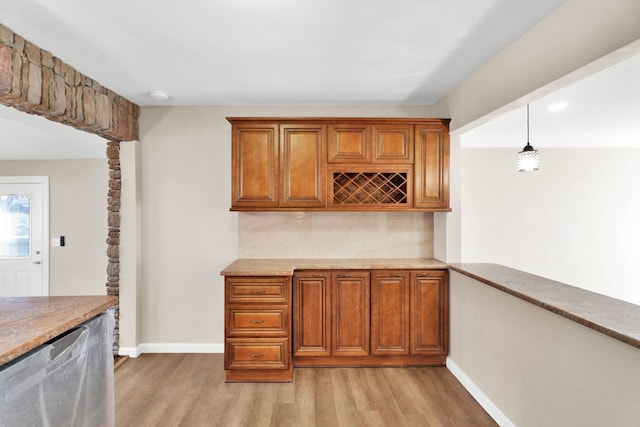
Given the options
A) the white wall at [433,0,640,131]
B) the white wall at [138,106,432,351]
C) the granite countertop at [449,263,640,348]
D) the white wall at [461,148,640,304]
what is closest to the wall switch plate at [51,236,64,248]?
the white wall at [138,106,432,351]

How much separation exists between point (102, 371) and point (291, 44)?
225 centimetres

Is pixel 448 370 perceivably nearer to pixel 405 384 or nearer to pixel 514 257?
pixel 405 384

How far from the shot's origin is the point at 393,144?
3152 millimetres

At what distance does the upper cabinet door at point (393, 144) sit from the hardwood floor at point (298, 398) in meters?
1.96

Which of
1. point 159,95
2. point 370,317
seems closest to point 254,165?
point 159,95

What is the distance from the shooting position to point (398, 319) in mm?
3043

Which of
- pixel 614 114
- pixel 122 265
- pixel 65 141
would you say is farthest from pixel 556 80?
pixel 65 141

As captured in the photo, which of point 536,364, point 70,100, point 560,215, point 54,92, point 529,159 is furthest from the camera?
point 560,215

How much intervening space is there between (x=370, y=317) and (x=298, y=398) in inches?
36.2

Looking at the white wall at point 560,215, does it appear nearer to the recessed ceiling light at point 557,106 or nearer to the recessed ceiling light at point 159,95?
the recessed ceiling light at point 557,106

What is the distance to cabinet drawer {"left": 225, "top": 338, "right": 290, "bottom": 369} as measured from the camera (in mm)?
2785

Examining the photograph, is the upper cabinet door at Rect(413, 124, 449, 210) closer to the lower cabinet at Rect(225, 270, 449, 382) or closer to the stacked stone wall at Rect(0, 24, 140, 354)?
the lower cabinet at Rect(225, 270, 449, 382)

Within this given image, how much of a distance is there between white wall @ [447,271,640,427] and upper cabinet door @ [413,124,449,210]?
726 millimetres

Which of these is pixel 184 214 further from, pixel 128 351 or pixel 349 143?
pixel 349 143
